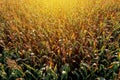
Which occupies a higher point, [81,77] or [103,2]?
[103,2]

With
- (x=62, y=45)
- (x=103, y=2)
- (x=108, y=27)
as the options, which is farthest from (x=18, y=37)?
(x=103, y=2)

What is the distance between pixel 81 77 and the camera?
2.94m

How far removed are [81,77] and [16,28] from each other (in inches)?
45.6

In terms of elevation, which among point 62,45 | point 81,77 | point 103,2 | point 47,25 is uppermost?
point 103,2

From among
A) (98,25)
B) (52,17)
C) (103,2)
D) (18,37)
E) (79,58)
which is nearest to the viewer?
(79,58)

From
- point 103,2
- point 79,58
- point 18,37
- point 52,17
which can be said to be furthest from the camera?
point 103,2

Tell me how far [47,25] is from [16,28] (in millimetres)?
392

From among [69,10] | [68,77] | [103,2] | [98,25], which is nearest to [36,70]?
[68,77]

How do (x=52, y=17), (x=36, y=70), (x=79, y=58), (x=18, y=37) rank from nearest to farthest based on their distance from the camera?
(x=36, y=70) < (x=79, y=58) < (x=18, y=37) < (x=52, y=17)

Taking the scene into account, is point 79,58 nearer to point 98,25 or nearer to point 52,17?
point 98,25

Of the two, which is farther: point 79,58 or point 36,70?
point 79,58

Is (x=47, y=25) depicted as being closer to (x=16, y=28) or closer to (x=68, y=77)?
(x=16, y=28)

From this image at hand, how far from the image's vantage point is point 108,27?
385 cm

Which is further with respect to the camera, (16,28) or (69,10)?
(69,10)
